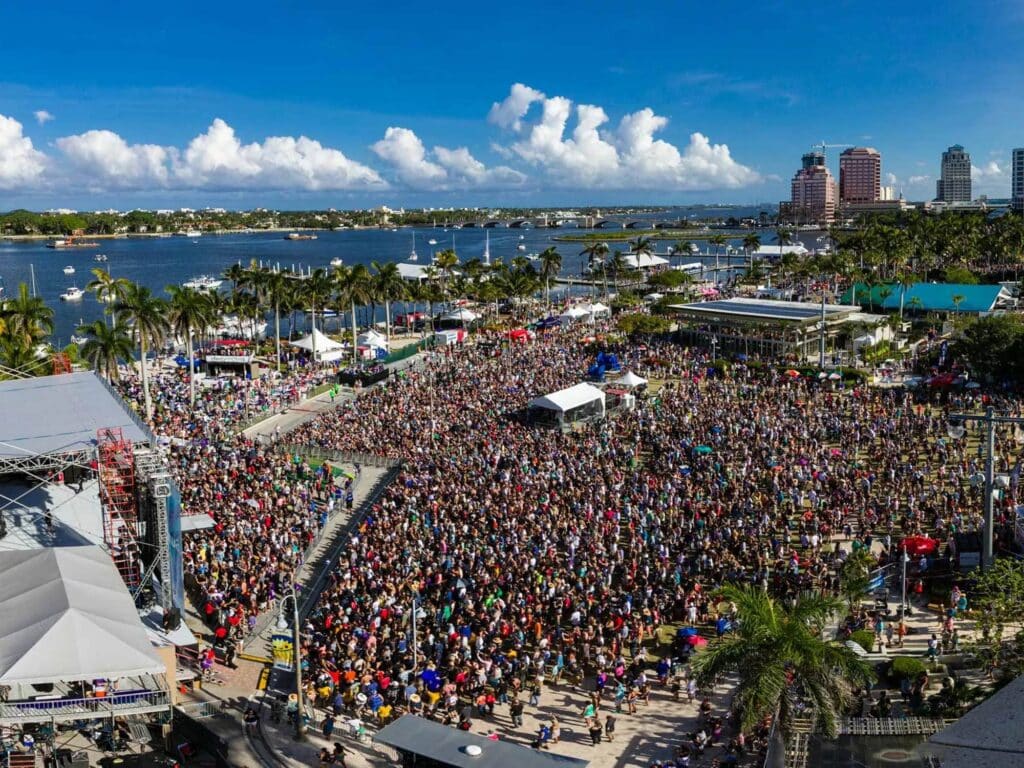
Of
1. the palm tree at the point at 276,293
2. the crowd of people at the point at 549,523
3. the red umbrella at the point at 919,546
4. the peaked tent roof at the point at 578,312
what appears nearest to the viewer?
the crowd of people at the point at 549,523

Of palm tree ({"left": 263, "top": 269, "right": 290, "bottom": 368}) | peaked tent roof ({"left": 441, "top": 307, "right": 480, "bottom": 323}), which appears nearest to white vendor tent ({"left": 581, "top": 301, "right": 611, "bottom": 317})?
peaked tent roof ({"left": 441, "top": 307, "right": 480, "bottom": 323})

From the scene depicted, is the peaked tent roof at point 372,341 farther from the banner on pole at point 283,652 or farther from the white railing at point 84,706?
the white railing at point 84,706

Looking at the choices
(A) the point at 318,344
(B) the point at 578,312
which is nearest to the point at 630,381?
(A) the point at 318,344

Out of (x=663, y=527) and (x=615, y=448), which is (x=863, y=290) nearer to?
(x=615, y=448)

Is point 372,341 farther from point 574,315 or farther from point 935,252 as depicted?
point 935,252

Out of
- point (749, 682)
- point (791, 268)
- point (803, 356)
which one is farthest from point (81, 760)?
point (791, 268)

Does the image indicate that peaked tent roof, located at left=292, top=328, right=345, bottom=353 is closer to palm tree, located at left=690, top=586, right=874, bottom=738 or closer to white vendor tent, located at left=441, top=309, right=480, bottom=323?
white vendor tent, located at left=441, top=309, right=480, bottom=323

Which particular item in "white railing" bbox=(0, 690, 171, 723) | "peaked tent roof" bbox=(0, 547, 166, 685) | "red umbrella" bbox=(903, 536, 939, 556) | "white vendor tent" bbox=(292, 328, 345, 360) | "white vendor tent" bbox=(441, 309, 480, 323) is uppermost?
"white vendor tent" bbox=(441, 309, 480, 323)

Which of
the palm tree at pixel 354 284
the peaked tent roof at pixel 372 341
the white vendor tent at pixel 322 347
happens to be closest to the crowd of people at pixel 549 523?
the white vendor tent at pixel 322 347
